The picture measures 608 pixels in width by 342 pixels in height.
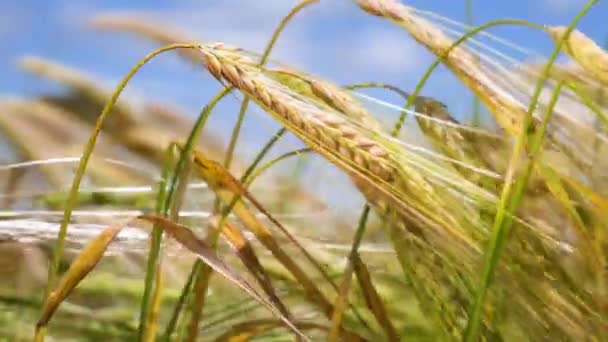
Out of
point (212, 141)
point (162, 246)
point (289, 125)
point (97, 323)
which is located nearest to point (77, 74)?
point (212, 141)

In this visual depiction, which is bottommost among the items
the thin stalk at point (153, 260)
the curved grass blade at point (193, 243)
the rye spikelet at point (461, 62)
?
the thin stalk at point (153, 260)

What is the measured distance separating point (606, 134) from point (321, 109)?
161 millimetres

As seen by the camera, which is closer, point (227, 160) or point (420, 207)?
point (420, 207)

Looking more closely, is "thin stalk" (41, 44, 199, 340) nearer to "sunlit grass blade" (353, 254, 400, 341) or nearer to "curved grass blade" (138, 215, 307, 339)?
"curved grass blade" (138, 215, 307, 339)

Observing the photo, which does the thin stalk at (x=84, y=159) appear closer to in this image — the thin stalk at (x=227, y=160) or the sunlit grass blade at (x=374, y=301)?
the thin stalk at (x=227, y=160)

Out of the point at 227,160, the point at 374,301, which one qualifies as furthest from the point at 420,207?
the point at 227,160

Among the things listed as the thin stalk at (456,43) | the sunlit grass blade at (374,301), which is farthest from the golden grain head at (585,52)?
the sunlit grass blade at (374,301)

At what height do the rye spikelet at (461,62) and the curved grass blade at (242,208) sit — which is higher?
the rye spikelet at (461,62)

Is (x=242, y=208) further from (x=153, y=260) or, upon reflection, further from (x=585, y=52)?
(x=585, y=52)

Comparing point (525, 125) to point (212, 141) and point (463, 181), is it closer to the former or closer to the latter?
point (463, 181)

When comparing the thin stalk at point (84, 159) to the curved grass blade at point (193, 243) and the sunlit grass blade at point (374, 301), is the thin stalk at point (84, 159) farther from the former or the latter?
the sunlit grass blade at point (374, 301)

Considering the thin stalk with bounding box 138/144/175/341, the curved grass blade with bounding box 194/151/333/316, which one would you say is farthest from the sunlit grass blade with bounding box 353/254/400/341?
the thin stalk with bounding box 138/144/175/341

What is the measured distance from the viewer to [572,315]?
1.74 ft

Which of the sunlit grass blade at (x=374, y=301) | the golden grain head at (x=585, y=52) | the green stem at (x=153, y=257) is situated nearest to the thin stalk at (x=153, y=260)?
the green stem at (x=153, y=257)
